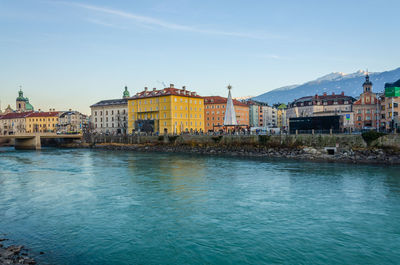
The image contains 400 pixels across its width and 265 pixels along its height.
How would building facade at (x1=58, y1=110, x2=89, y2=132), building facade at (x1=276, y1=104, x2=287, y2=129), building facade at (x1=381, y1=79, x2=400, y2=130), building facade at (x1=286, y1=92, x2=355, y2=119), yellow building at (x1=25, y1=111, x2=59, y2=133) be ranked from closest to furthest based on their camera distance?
1. building facade at (x1=381, y1=79, x2=400, y2=130)
2. building facade at (x1=286, y1=92, x2=355, y2=119)
3. building facade at (x1=58, y1=110, x2=89, y2=132)
4. yellow building at (x1=25, y1=111, x2=59, y2=133)
5. building facade at (x1=276, y1=104, x2=287, y2=129)

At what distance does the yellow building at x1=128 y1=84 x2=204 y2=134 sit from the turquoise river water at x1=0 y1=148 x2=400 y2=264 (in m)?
56.9

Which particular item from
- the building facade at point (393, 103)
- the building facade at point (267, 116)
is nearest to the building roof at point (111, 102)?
the building facade at point (267, 116)

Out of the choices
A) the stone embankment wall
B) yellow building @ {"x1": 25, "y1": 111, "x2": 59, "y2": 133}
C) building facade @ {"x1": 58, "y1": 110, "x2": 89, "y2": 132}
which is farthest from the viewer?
yellow building @ {"x1": 25, "y1": 111, "x2": 59, "y2": 133}

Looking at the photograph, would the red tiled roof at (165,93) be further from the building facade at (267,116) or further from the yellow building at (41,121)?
the yellow building at (41,121)

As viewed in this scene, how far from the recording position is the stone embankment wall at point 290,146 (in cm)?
3903

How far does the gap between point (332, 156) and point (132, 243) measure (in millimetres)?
35361

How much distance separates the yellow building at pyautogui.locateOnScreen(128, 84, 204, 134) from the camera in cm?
8494

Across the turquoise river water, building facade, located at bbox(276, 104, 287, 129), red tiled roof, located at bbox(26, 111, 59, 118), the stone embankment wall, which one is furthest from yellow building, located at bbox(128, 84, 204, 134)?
building facade, located at bbox(276, 104, 287, 129)

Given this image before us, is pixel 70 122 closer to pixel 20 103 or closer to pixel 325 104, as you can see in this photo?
pixel 20 103

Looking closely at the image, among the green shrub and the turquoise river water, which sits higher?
the green shrub

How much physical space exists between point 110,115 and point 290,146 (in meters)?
85.0

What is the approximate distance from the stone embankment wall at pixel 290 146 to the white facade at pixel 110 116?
42.4m

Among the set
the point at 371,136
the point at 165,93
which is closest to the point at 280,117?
the point at 165,93

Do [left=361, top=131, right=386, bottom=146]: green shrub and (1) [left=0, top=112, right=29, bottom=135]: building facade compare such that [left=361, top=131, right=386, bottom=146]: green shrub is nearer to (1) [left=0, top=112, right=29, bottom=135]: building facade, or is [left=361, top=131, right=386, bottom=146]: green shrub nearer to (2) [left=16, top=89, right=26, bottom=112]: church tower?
(1) [left=0, top=112, right=29, bottom=135]: building facade
